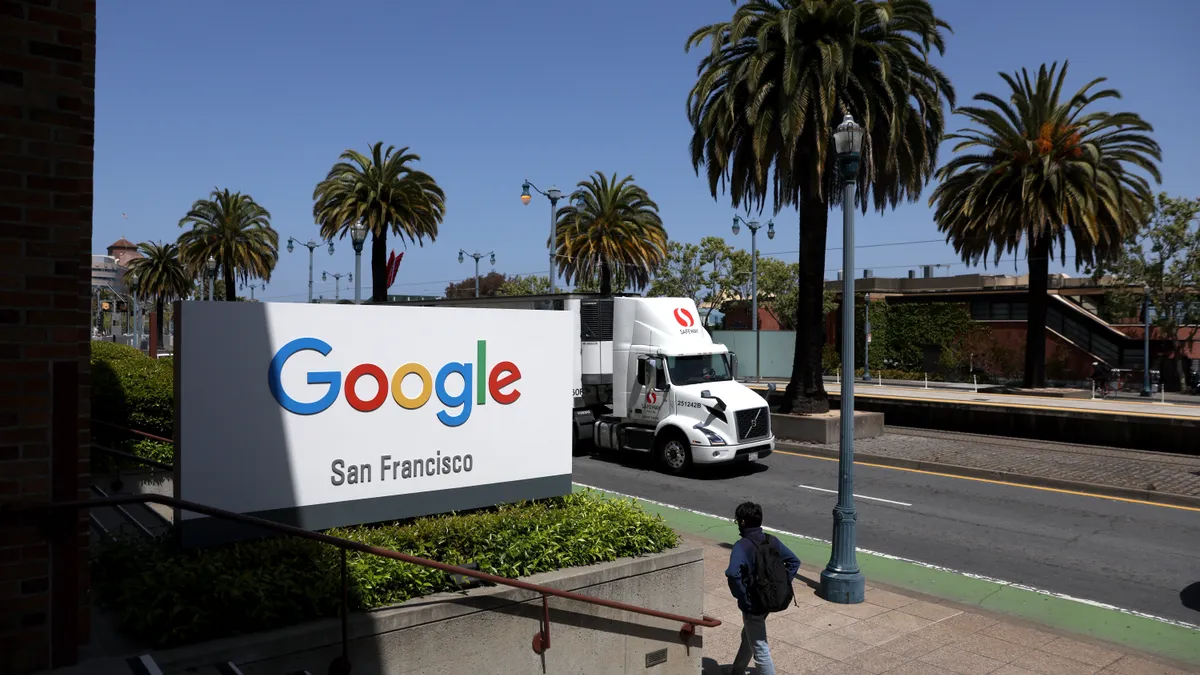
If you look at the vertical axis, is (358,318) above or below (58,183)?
below

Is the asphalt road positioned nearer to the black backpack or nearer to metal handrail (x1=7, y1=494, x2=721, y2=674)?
the black backpack

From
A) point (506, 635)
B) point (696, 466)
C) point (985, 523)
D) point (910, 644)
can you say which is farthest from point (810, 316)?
point (506, 635)

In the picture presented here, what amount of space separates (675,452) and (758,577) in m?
11.8

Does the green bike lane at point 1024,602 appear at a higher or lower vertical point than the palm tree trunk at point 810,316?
lower

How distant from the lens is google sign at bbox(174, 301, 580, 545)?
6344mm

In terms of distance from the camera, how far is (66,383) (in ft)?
15.6

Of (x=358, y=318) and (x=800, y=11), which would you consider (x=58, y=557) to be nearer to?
(x=358, y=318)

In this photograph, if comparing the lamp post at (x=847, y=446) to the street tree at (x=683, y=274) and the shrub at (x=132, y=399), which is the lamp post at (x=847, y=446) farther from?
the street tree at (x=683, y=274)

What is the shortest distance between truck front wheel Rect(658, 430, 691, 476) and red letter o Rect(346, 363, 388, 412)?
11.8 metres

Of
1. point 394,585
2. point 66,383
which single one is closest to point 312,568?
point 394,585

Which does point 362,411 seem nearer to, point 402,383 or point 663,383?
point 402,383

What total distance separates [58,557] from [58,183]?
6.82ft

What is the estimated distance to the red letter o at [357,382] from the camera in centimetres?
709

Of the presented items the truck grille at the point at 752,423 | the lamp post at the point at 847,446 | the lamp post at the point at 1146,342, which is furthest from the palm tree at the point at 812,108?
the lamp post at the point at 1146,342
